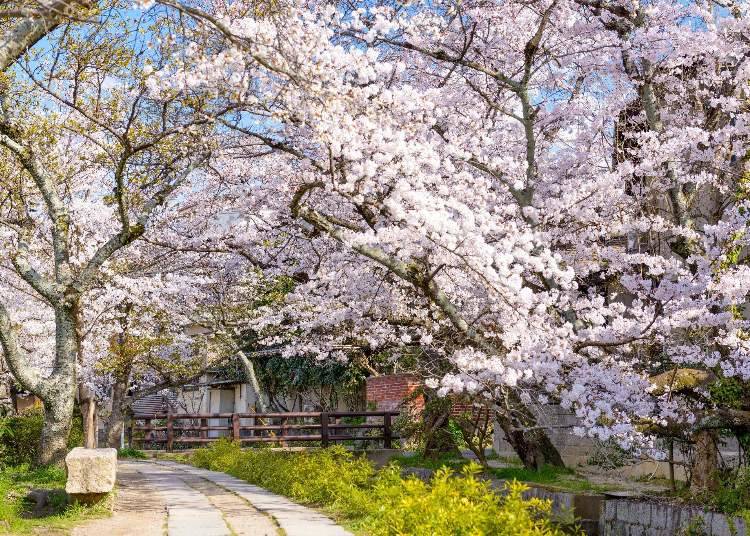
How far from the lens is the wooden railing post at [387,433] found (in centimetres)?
1719

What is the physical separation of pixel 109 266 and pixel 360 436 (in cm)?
691

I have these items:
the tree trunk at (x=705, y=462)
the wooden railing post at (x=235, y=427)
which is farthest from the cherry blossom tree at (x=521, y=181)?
the wooden railing post at (x=235, y=427)

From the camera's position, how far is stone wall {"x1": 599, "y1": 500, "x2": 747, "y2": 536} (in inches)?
280

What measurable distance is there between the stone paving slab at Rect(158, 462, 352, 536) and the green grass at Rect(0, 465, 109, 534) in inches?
76.2

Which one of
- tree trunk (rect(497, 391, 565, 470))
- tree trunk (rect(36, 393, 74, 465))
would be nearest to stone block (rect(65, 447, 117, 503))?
tree trunk (rect(36, 393, 74, 465))

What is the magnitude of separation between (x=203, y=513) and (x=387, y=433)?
343 inches

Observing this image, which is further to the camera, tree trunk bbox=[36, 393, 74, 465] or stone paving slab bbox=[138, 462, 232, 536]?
tree trunk bbox=[36, 393, 74, 465]

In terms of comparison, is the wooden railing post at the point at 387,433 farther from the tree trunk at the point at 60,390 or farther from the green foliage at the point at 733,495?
the green foliage at the point at 733,495

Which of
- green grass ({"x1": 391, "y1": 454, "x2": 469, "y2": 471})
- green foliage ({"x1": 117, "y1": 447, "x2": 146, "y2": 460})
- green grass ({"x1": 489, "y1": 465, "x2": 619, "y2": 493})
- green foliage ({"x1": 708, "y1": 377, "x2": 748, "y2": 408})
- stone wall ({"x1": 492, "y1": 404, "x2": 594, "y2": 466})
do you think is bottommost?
green foliage ({"x1": 117, "y1": 447, "x2": 146, "y2": 460})

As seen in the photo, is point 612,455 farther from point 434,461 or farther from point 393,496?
point 393,496

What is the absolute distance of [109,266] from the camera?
1611 centimetres

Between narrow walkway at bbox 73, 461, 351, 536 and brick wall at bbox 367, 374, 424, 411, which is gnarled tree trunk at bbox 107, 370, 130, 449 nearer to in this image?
brick wall at bbox 367, 374, 424, 411

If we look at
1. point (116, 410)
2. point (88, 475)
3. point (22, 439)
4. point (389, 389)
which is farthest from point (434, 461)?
point (116, 410)

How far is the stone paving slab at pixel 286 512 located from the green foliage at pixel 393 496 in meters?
0.23
